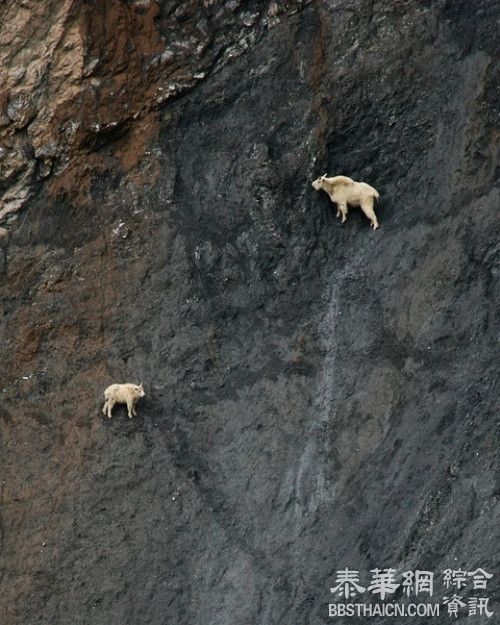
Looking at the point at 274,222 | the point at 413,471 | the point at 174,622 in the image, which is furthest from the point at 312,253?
the point at 174,622

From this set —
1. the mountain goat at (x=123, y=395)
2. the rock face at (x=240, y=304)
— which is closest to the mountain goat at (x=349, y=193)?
the rock face at (x=240, y=304)

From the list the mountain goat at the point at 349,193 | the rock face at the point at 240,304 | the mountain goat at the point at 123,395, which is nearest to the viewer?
the rock face at the point at 240,304

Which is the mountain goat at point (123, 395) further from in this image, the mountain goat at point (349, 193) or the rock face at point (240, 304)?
the mountain goat at point (349, 193)

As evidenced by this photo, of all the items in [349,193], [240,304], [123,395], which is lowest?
[123,395]

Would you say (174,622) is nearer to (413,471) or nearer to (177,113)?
(413,471)

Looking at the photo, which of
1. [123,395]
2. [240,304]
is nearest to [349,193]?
[240,304]

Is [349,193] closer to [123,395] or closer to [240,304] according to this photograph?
[240,304]

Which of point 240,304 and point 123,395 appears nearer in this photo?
point 123,395
